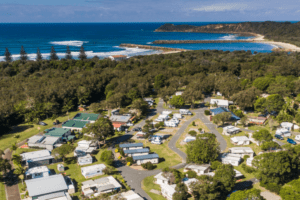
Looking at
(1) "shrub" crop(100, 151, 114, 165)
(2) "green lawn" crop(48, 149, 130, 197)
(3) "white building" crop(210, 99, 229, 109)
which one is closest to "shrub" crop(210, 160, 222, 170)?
(2) "green lawn" crop(48, 149, 130, 197)

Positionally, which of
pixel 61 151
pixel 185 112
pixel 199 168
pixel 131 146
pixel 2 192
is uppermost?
pixel 61 151

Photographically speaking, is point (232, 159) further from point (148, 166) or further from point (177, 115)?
point (177, 115)

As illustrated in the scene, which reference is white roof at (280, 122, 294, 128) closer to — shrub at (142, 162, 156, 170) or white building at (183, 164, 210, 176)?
white building at (183, 164, 210, 176)

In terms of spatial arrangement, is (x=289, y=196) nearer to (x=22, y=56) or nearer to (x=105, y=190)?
(x=105, y=190)

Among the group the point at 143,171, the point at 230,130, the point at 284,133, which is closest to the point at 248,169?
the point at 230,130

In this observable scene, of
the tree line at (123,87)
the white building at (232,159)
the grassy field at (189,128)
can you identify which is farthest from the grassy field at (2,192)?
the white building at (232,159)

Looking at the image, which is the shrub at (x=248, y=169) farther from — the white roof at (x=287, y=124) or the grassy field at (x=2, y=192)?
the grassy field at (x=2, y=192)

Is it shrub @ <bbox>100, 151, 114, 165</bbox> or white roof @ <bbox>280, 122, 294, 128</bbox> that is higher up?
white roof @ <bbox>280, 122, 294, 128</bbox>
